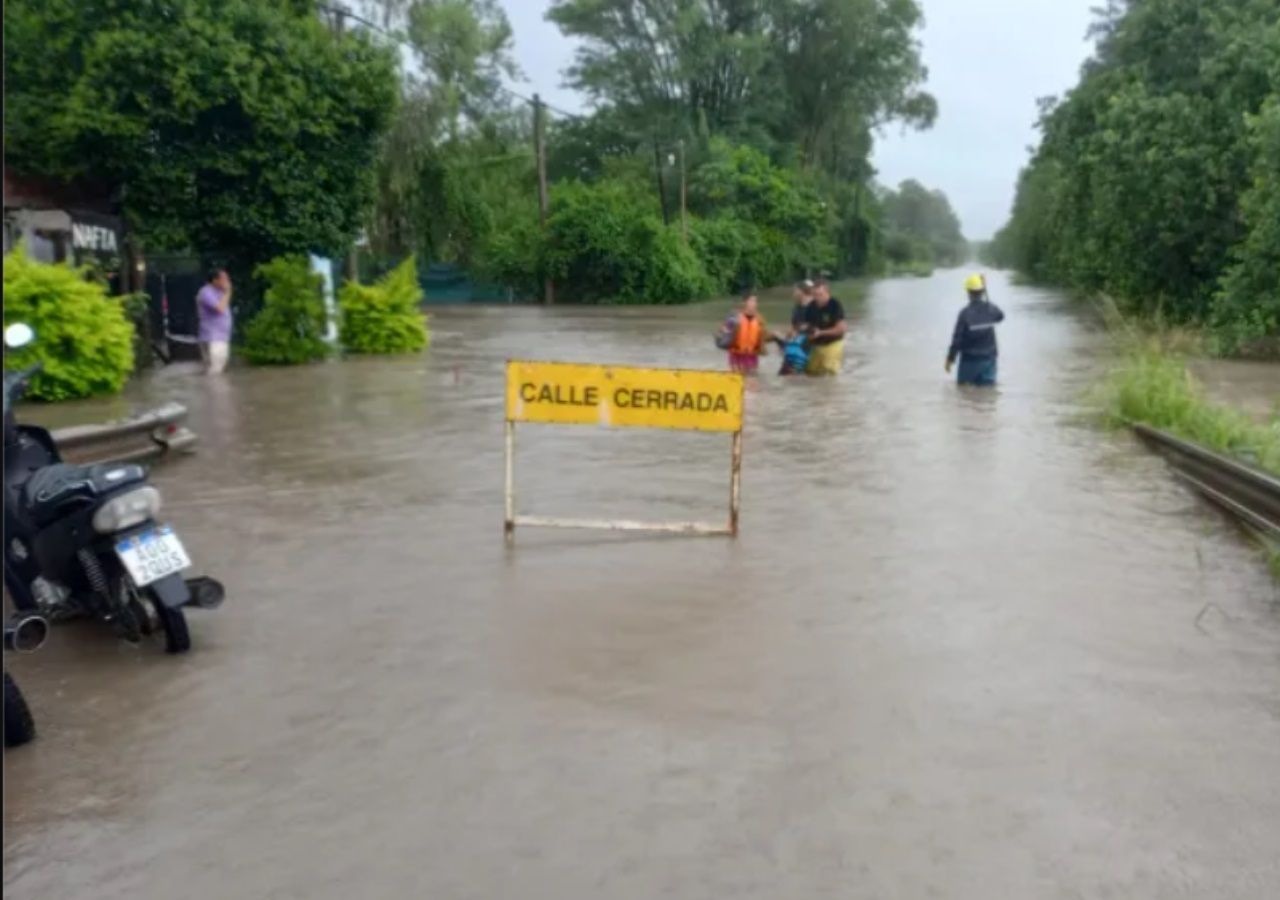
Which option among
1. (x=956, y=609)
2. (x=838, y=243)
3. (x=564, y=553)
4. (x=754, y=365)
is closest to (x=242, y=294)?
(x=754, y=365)

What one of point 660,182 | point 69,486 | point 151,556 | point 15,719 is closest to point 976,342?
point 151,556

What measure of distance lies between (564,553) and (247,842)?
13.0 feet

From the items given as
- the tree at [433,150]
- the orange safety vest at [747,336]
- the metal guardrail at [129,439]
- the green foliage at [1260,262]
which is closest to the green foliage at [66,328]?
the metal guardrail at [129,439]

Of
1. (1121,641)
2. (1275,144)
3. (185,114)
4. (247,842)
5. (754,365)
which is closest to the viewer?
(247,842)

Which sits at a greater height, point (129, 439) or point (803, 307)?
point (803, 307)

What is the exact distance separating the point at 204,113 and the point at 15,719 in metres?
17.2

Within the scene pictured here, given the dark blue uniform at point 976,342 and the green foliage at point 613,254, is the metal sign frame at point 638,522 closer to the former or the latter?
the dark blue uniform at point 976,342

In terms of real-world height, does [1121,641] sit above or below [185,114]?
below

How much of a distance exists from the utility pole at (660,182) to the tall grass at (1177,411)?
148 feet

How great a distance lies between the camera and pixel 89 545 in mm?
5934

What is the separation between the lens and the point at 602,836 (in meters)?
4.16

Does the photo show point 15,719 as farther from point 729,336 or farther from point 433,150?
point 433,150

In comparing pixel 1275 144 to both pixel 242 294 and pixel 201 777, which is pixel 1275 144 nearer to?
pixel 242 294

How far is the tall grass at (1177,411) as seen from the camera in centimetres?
1077
